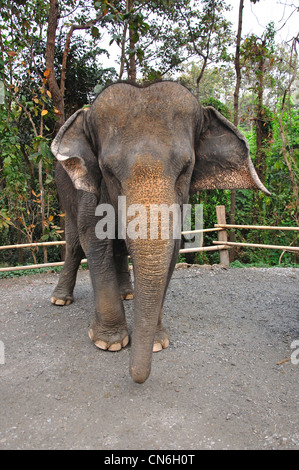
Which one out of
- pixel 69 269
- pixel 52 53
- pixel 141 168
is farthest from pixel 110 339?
pixel 52 53

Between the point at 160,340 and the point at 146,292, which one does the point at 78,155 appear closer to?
the point at 146,292

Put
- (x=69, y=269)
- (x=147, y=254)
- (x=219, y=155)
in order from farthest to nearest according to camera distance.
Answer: (x=69, y=269) → (x=219, y=155) → (x=147, y=254)

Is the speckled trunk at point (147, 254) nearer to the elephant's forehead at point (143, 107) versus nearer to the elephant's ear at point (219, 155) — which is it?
the elephant's forehead at point (143, 107)

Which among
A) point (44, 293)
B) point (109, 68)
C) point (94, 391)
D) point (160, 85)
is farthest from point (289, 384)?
point (109, 68)

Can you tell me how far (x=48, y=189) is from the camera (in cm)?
761

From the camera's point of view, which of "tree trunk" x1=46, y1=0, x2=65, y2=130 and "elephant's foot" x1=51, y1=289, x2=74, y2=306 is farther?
"tree trunk" x1=46, y1=0, x2=65, y2=130

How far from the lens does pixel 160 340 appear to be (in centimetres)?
332

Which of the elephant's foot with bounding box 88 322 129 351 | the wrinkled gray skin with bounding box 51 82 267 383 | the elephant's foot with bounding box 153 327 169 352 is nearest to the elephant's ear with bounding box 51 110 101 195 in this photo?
the wrinkled gray skin with bounding box 51 82 267 383

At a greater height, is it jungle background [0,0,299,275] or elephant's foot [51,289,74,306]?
Answer: jungle background [0,0,299,275]

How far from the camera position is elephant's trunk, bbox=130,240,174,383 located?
7.41 ft

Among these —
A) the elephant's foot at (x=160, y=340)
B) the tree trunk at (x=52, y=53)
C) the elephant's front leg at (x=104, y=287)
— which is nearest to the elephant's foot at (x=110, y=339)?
the elephant's front leg at (x=104, y=287)

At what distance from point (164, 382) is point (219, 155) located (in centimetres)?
178

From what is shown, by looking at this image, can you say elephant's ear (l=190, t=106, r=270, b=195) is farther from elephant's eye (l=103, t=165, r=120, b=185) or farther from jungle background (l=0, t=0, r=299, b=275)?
jungle background (l=0, t=0, r=299, b=275)
